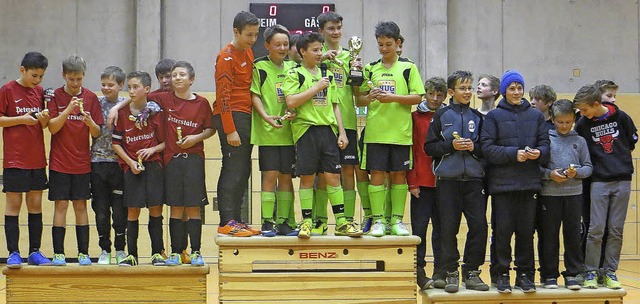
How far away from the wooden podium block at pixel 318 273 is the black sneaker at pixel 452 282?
265 millimetres

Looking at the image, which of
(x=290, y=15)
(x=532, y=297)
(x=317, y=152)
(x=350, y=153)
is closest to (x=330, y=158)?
(x=317, y=152)

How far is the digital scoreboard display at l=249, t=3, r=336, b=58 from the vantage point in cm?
1120

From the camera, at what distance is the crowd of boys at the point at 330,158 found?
608 cm

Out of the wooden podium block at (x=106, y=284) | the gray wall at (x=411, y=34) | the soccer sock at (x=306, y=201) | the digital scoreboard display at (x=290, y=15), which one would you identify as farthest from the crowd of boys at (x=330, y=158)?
the gray wall at (x=411, y=34)

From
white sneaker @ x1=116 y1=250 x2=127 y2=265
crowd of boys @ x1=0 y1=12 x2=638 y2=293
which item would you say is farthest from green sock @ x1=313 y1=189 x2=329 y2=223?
white sneaker @ x1=116 y1=250 x2=127 y2=265

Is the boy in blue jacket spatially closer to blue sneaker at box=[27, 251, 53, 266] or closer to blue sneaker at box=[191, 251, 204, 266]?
blue sneaker at box=[191, 251, 204, 266]

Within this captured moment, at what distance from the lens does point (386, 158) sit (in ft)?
20.6

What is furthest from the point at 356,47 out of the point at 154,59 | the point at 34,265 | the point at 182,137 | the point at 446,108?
the point at 154,59

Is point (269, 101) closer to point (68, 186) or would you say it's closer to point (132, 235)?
point (132, 235)

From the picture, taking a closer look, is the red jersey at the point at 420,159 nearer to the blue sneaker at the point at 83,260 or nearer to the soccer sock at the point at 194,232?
the soccer sock at the point at 194,232

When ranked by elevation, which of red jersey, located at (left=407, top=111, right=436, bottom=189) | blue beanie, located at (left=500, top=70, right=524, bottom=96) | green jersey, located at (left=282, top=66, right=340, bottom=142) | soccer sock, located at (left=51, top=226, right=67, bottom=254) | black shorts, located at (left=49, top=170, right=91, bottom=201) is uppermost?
blue beanie, located at (left=500, top=70, right=524, bottom=96)

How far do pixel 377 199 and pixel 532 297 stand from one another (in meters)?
1.41

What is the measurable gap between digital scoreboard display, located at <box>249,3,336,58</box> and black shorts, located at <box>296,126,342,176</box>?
5246 millimetres

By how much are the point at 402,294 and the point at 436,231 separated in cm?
66
